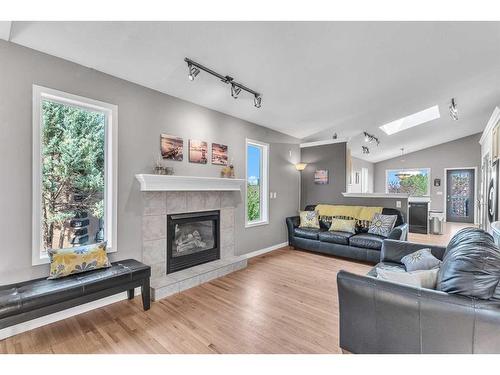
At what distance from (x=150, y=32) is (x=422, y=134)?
782 centimetres

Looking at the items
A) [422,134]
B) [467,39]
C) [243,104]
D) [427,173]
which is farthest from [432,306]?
[427,173]

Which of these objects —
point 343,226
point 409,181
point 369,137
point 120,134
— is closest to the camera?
point 120,134

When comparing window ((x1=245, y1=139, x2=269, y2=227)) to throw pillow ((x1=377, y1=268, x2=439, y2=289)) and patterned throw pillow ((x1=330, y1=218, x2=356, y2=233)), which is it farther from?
throw pillow ((x1=377, y1=268, x2=439, y2=289))

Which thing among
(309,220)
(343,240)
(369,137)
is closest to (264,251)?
(309,220)

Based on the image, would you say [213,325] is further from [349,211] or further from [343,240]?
[349,211]

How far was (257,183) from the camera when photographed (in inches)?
197

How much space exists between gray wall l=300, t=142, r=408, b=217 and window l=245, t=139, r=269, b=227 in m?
1.31

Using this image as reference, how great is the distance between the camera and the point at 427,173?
9.42 metres

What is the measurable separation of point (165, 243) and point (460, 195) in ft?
33.2

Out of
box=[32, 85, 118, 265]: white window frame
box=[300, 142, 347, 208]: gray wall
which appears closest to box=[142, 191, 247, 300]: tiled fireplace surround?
box=[32, 85, 118, 265]: white window frame

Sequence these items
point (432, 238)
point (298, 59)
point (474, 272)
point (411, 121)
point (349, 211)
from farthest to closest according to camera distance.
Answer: point (432, 238)
point (411, 121)
point (349, 211)
point (298, 59)
point (474, 272)

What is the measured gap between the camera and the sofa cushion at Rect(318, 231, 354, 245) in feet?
14.4

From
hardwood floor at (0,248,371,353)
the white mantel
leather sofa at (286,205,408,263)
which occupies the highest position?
the white mantel

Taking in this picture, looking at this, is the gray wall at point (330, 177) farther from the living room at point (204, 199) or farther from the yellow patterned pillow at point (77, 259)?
the yellow patterned pillow at point (77, 259)
